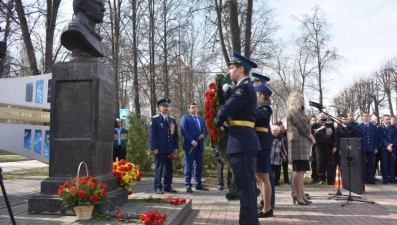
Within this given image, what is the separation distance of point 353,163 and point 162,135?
14.3 ft

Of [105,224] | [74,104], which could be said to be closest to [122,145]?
[74,104]

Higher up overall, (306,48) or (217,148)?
(306,48)

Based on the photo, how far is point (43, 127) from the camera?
13828mm

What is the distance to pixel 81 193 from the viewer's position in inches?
205

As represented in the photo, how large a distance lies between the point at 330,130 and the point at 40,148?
29.6 feet

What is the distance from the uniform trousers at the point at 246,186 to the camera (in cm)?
509

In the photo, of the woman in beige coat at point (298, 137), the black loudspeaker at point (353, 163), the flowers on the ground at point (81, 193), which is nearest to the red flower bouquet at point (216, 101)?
the woman in beige coat at point (298, 137)

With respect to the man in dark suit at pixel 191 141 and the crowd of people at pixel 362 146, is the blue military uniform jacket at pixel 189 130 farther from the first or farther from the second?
the crowd of people at pixel 362 146

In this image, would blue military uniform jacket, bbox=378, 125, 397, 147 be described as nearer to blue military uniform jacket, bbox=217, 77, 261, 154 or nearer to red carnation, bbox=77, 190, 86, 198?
blue military uniform jacket, bbox=217, 77, 261, 154

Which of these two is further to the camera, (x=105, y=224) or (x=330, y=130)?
(x=330, y=130)

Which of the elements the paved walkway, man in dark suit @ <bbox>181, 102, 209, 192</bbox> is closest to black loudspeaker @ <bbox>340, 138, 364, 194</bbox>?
the paved walkway

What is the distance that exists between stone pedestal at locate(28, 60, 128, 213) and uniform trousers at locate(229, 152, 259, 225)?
6.57ft

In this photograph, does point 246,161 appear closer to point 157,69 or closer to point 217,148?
point 217,148

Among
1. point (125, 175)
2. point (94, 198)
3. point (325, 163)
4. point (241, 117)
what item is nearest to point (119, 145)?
point (325, 163)
